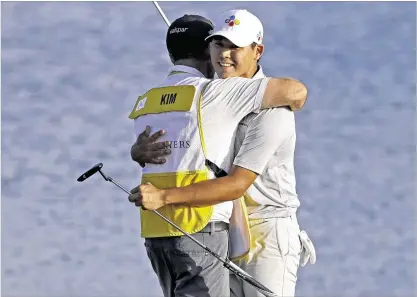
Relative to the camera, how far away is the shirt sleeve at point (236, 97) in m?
4.30

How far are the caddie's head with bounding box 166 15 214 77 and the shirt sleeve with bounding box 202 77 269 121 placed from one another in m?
0.26

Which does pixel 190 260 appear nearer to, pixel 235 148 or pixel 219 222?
pixel 219 222

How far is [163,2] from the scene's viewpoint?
9289 millimetres

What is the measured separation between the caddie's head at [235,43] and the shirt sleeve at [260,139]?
1.09 feet

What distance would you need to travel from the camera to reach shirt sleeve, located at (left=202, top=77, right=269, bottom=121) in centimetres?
430

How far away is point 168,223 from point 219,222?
0.71ft

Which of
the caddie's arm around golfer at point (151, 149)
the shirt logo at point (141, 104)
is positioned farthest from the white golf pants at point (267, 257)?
the shirt logo at point (141, 104)

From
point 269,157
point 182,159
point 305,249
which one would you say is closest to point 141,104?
point 182,159

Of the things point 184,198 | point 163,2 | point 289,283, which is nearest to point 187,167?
point 184,198

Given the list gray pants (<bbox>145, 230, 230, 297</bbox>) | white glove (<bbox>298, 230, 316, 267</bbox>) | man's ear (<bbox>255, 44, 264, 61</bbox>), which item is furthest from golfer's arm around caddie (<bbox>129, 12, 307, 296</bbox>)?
white glove (<bbox>298, 230, 316, 267</bbox>)

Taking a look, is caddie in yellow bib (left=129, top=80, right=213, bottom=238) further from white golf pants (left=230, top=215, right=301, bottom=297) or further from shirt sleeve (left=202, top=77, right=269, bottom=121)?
white golf pants (left=230, top=215, right=301, bottom=297)

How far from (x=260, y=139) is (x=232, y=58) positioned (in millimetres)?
447

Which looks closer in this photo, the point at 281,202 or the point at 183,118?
the point at 183,118

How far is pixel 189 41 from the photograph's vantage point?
4.53 m
